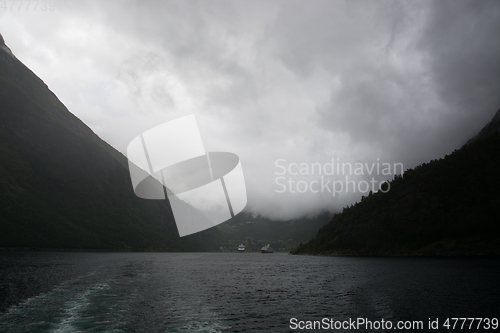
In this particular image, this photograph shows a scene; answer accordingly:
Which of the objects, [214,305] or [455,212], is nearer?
[214,305]

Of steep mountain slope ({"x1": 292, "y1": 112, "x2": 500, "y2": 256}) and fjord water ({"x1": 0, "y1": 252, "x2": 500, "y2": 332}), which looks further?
steep mountain slope ({"x1": 292, "y1": 112, "x2": 500, "y2": 256})

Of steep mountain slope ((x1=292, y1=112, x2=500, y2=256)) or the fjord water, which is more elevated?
steep mountain slope ((x1=292, y1=112, x2=500, y2=256))

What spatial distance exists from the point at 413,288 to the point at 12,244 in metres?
242

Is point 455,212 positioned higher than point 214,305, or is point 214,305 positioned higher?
point 455,212

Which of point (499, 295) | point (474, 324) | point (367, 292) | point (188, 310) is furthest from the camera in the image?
point (367, 292)

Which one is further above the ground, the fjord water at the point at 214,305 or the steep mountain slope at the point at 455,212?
the steep mountain slope at the point at 455,212

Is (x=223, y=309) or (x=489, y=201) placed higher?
(x=489, y=201)

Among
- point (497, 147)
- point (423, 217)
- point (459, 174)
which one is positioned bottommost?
point (423, 217)

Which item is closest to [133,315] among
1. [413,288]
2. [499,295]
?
[413,288]

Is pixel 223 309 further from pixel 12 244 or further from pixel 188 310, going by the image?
pixel 12 244

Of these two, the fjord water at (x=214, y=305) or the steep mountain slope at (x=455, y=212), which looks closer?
the fjord water at (x=214, y=305)

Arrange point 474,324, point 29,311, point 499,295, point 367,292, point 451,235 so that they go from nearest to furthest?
point 474,324
point 29,311
point 499,295
point 367,292
point 451,235

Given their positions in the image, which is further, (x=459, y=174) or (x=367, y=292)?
(x=459, y=174)

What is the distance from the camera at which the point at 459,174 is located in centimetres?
18725
